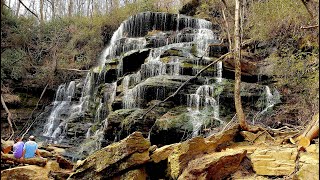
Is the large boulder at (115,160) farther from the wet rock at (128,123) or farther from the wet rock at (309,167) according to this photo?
the wet rock at (128,123)

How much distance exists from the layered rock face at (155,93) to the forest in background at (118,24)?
1461mm

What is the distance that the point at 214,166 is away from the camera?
260 inches

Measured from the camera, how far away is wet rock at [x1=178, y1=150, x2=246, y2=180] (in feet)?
21.4

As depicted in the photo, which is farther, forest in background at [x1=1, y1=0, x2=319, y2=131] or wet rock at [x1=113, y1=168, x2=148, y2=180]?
forest in background at [x1=1, y1=0, x2=319, y2=131]

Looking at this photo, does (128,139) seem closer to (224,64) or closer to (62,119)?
(224,64)

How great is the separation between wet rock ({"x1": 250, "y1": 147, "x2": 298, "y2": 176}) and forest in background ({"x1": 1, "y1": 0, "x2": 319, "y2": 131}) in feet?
12.0

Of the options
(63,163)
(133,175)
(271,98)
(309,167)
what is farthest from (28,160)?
(271,98)

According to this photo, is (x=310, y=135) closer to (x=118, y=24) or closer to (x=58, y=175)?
(x=58, y=175)

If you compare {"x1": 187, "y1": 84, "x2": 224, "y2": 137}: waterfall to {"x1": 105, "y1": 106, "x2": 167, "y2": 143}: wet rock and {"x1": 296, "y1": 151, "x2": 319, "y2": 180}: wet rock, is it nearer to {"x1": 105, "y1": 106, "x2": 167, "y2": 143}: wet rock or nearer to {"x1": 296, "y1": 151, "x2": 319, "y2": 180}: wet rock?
{"x1": 105, "y1": 106, "x2": 167, "y2": 143}: wet rock

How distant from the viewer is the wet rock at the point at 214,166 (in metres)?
6.52

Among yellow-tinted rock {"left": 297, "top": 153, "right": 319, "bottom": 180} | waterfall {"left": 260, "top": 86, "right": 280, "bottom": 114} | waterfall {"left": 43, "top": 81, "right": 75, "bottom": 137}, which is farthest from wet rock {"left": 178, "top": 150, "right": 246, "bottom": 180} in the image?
waterfall {"left": 43, "top": 81, "right": 75, "bottom": 137}

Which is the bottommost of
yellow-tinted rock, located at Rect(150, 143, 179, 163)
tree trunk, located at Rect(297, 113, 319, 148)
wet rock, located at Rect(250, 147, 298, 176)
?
yellow-tinted rock, located at Rect(150, 143, 179, 163)

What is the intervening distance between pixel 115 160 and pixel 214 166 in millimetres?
2247

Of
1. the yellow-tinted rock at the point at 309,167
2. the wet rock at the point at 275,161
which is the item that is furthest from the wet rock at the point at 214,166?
the yellow-tinted rock at the point at 309,167
